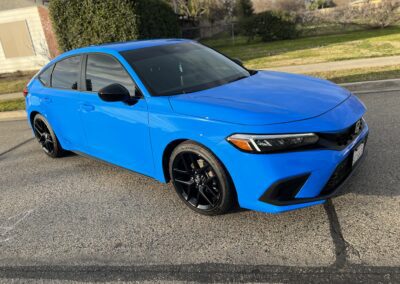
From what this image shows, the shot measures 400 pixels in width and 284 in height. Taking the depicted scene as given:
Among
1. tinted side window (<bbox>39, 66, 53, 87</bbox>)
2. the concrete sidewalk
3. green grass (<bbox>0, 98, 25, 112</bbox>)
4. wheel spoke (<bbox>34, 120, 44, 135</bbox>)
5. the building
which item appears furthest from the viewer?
the building

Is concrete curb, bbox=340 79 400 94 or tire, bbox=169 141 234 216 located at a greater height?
tire, bbox=169 141 234 216

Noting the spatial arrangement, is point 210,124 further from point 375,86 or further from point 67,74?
point 375,86

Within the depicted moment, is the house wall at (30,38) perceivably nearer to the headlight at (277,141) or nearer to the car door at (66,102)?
the car door at (66,102)

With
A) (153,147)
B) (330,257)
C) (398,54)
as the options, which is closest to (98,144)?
(153,147)

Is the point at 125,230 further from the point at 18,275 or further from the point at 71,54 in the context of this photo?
the point at 71,54

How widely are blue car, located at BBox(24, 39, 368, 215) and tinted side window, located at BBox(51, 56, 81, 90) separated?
2cm

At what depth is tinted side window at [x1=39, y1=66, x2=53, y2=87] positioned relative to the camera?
5.29 m

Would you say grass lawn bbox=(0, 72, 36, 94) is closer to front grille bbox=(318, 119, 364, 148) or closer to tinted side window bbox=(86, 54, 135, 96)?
tinted side window bbox=(86, 54, 135, 96)

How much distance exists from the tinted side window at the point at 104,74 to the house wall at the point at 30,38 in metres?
14.2

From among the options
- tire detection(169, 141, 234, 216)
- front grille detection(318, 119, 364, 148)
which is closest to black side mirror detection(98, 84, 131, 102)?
tire detection(169, 141, 234, 216)

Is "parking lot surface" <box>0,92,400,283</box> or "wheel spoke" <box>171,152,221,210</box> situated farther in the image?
"wheel spoke" <box>171,152,221,210</box>

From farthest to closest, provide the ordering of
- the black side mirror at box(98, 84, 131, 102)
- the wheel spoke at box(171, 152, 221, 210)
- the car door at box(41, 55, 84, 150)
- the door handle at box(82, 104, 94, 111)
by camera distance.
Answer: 1. the car door at box(41, 55, 84, 150)
2. the door handle at box(82, 104, 94, 111)
3. the black side mirror at box(98, 84, 131, 102)
4. the wheel spoke at box(171, 152, 221, 210)

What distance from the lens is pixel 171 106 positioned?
342cm

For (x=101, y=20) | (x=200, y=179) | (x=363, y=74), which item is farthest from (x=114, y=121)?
(x=101, y=20)
